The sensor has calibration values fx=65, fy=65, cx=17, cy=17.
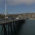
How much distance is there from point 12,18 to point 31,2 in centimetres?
78

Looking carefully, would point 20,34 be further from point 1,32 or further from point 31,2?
point 31,2

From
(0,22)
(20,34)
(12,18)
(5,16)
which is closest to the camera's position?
(0,22)

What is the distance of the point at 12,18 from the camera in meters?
1.94

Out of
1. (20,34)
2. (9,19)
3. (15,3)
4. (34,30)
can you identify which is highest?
(15,3)

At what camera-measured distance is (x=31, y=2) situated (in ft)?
6.77

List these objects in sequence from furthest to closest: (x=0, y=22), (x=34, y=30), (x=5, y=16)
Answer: (x=34, y=30) < (x=5, y=16) < (x=0, y=22)

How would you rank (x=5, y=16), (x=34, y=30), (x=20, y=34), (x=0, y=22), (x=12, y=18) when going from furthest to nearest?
(x=20, y=34)
(x=34, y=30)
(x=12, y=18)
(x=5, y=16)
(x=0, y=22)

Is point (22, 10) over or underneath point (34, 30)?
over

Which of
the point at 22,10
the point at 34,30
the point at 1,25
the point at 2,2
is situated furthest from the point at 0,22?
the point at 34,30

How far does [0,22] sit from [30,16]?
0.87 meters

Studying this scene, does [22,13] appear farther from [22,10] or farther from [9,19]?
[9,19]

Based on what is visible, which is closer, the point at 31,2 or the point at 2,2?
the point at 2,2

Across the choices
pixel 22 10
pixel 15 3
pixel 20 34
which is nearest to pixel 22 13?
pixel 22 10

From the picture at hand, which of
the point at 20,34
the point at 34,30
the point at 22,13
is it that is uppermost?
the point at 22,13
